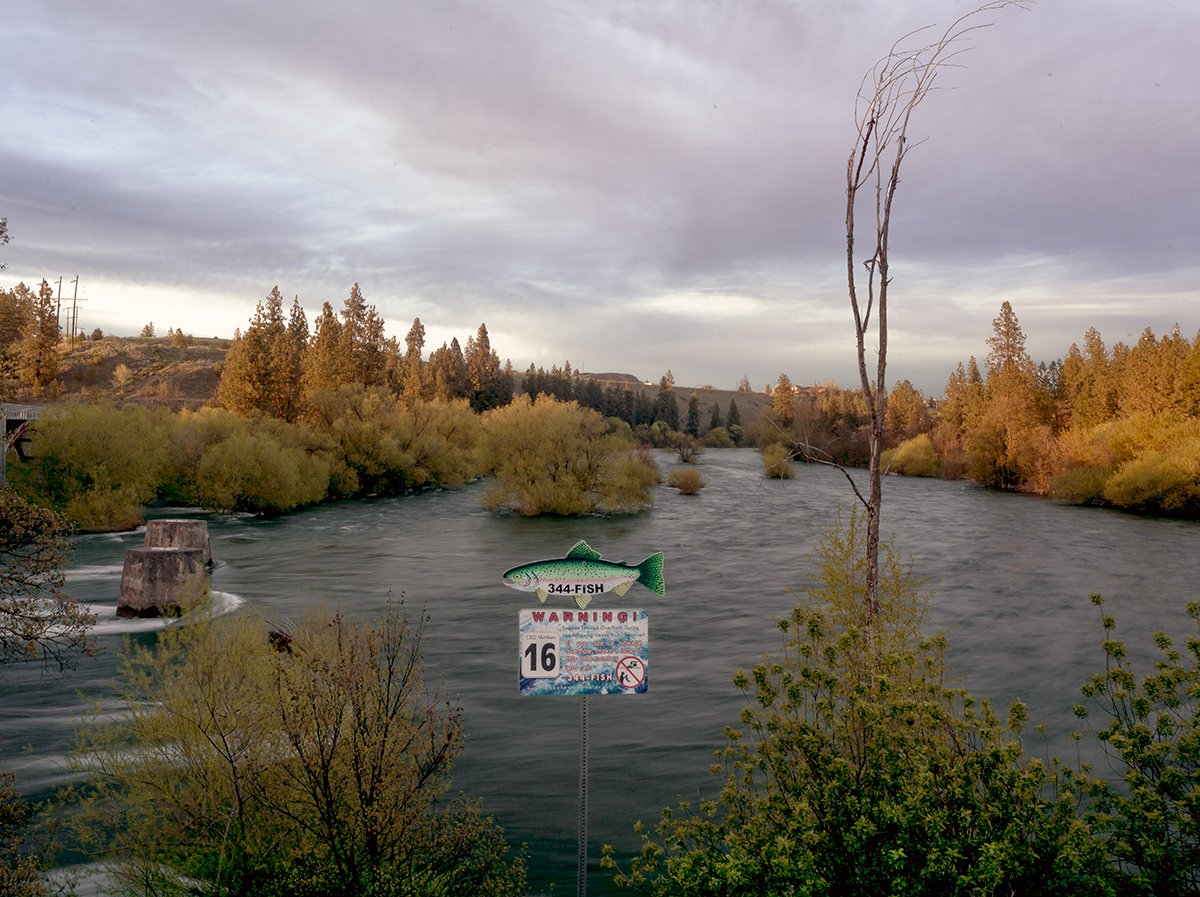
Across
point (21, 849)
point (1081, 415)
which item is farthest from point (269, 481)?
point (1081, 415)

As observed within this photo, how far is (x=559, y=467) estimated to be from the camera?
146 ft

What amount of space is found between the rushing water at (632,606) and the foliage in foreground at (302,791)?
3281 mm

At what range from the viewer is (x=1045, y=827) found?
→ 4.90 m

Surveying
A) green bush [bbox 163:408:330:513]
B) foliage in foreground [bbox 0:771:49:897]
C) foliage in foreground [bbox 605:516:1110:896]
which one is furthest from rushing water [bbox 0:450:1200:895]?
foliage in foreground [bbox 0:771:49:897]

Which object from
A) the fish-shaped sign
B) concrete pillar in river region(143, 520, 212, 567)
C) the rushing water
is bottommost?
the rushing water

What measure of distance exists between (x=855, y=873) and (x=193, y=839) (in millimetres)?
5827

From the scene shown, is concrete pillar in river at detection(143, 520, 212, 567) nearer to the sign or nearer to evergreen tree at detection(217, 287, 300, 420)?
the sign

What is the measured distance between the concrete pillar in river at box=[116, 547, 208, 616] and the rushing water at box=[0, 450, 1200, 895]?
536mm

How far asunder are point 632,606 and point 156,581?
41.8ft

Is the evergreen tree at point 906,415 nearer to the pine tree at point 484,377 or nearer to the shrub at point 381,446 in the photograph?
the pine tree at point 484,377

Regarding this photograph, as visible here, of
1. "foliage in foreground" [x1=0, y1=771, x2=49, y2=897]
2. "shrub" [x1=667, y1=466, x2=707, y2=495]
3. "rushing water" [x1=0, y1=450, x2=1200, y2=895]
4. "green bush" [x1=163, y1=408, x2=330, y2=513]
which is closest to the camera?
"foliage in foreground" [x1=0, y1=771, x2=49, y2=897]

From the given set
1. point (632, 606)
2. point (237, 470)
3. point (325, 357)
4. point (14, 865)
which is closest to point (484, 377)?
point (325, 357)

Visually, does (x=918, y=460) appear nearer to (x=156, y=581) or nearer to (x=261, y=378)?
(x=261, y=378)

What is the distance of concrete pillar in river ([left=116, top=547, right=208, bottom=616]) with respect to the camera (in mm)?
19703
